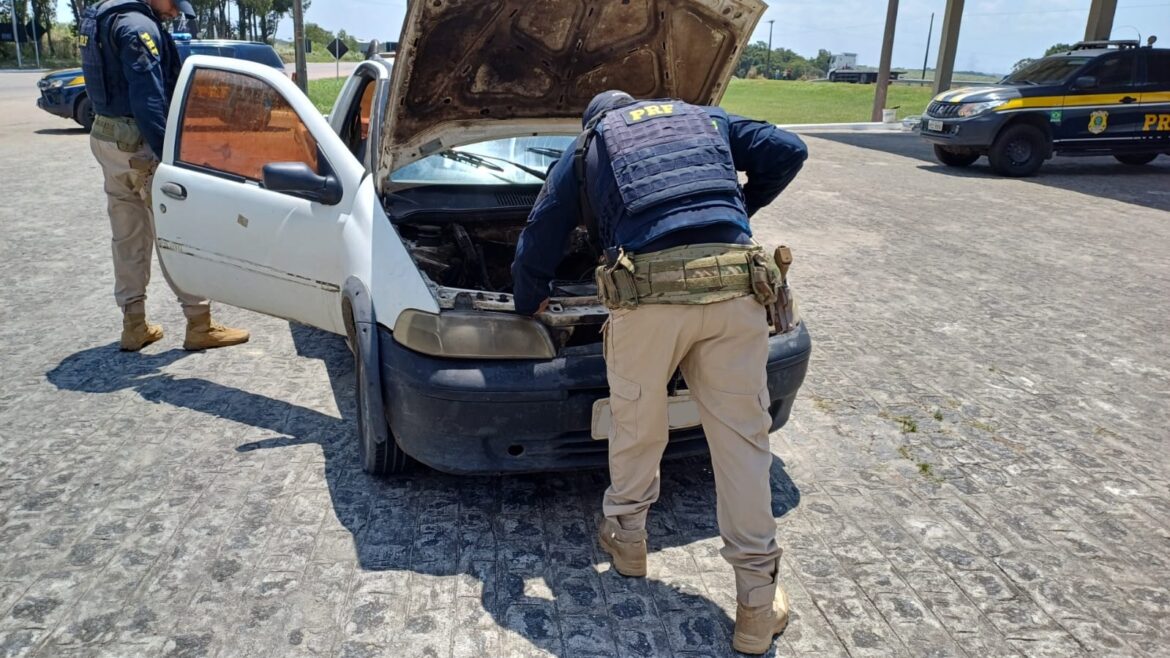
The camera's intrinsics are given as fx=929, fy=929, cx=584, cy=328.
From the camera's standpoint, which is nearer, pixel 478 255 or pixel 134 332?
pixel 478 255

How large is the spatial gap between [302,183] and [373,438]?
114 centimetres

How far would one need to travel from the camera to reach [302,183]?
3.88 m

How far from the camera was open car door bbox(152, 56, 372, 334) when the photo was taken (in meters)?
4.02

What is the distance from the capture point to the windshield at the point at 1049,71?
42.6ft

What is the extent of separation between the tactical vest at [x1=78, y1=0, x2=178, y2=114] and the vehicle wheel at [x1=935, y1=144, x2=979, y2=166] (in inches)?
458

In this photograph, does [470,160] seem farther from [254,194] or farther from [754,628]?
[754,628]

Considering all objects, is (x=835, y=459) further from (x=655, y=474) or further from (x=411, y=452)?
(x=411, y=452)

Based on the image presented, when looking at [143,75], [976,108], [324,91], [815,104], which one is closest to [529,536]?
[143,75]

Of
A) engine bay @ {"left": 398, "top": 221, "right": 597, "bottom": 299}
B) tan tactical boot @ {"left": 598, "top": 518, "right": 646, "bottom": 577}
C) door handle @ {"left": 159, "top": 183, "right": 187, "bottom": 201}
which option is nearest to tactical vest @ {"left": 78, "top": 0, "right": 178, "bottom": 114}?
door handle @ {"left": 159, "top": 183, "right": 187, "bottom": 201}

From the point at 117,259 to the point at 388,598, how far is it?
3.22 metres

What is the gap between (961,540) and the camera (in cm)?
337

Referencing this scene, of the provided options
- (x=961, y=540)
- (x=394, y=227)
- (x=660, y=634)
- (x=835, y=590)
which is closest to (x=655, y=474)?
(x=660, y=634)

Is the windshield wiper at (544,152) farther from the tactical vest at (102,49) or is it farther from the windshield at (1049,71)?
the windshield at (1049,71)

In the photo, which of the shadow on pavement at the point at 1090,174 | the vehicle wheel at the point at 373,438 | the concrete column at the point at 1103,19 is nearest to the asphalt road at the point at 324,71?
the shadow on pavement at the point at 1090,174
